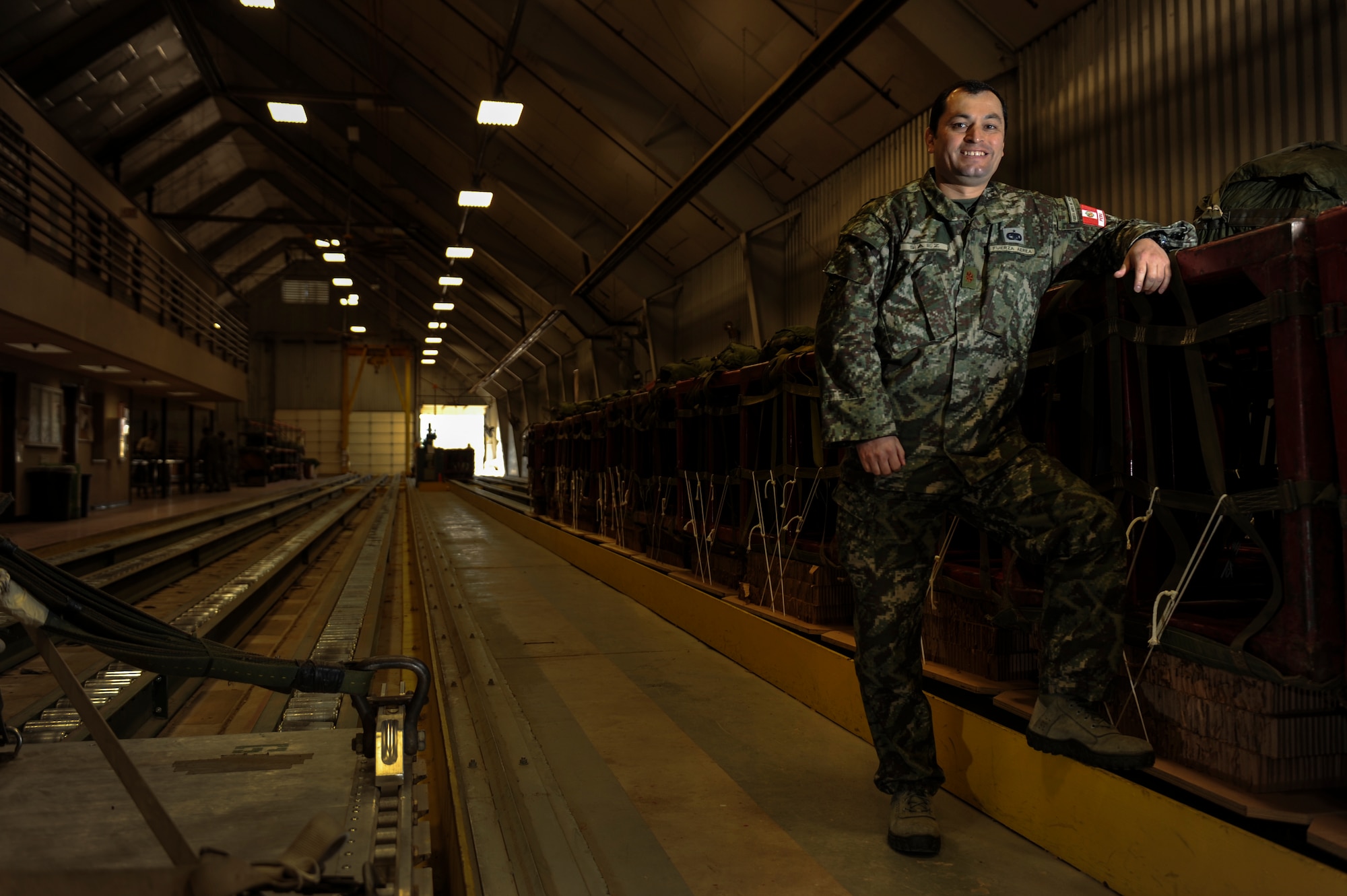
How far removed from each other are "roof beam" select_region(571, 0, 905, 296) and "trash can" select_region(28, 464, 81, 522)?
8.74 m

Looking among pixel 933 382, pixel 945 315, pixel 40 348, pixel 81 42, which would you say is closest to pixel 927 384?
pixel 933 382

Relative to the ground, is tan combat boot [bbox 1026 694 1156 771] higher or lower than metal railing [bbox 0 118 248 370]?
lower

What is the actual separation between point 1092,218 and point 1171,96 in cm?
510

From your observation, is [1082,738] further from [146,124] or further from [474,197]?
[146,124]

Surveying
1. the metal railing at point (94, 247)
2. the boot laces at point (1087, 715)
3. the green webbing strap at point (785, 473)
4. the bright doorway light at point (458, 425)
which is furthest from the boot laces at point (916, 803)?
the bright doorway light at point (458, 425)

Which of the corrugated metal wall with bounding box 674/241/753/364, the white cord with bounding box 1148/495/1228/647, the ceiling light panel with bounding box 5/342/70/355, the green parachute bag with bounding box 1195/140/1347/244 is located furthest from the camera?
the corrugated metal wall with bounding box 674/241/753/364

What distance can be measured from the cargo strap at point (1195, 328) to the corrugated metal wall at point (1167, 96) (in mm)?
4180

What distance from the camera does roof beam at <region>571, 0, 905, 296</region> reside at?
287 inches

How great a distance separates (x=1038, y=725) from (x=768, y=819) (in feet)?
2.61

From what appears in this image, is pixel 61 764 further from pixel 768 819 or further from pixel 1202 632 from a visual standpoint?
pixel 1202 632

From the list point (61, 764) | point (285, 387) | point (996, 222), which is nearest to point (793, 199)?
point (996, 222)

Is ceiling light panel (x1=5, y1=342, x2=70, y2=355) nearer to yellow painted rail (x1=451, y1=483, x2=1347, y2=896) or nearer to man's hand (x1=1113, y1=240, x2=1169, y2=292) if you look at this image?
yellow painted rail (x1=451, y1=483, x2=1347, y2=896)

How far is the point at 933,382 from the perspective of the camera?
2.21 metres

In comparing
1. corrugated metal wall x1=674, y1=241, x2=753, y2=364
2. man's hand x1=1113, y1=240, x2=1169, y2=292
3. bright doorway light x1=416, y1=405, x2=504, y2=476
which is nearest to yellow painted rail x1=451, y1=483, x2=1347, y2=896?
man's hand x1=1113, y1=240, x2=1169, y2=292
